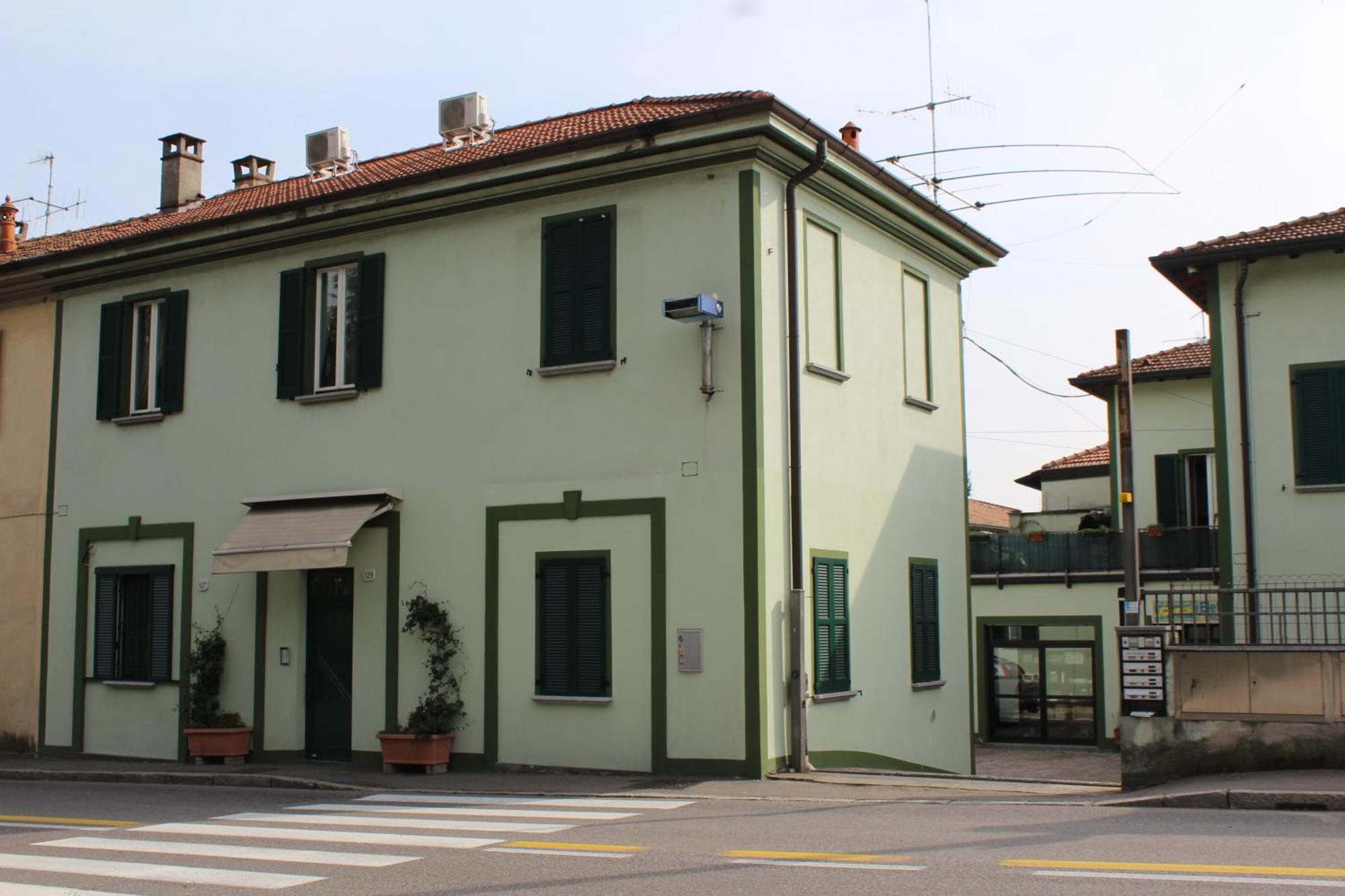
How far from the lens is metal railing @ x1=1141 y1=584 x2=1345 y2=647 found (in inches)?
534

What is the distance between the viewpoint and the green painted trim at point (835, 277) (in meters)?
16.0

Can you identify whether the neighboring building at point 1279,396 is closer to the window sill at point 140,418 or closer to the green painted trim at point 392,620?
the green painted trim at point 392,620

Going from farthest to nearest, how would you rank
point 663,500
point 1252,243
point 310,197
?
1. point 1252,243
2. point 310,197
3. point 663,500

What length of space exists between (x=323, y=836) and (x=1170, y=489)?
22.5 metres

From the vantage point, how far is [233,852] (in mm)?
10102

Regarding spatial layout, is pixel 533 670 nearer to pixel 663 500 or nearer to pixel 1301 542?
pixel 663 500

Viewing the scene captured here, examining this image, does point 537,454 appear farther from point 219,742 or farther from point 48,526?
point 48,526

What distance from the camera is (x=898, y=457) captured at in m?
18.2

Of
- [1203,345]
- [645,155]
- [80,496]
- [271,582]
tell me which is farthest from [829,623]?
[1203,345]

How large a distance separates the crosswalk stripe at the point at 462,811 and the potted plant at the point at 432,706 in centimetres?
246

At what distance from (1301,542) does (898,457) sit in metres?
5.58

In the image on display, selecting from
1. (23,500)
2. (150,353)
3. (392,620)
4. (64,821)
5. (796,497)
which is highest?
(150,353)

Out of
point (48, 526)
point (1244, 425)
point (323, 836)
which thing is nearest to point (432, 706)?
point (323, 836)

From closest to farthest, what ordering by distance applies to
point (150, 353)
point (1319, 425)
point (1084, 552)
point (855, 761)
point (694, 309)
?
point (694, 309), point (855, 761), point (1319, 425), point (150, 353), point (1084, 552)
